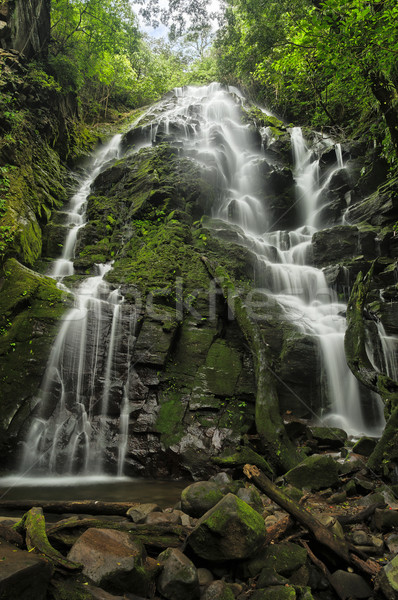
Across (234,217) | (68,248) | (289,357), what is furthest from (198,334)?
(234,217)

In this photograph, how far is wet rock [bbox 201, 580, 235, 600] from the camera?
2.12 meters

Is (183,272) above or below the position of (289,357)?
above

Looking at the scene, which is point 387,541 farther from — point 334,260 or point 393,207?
point 393,207

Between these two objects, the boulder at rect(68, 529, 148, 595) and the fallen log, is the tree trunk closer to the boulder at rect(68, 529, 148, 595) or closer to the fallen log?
the fallen log

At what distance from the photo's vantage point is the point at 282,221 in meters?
16.0

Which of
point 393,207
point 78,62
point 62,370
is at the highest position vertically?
point 78,62

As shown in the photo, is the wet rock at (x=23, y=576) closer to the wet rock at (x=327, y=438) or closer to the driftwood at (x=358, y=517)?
the driftwood at (x=358, y=517)

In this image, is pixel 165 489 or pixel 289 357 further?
pixel 289 357

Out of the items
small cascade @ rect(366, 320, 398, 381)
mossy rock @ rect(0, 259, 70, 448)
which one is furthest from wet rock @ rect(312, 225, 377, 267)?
mossy rock @ rect(0, 259, 70, 448)

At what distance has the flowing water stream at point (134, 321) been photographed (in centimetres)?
572

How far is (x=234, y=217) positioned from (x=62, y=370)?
11.3 meters

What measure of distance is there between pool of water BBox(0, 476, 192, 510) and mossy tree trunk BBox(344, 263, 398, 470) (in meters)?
3.10

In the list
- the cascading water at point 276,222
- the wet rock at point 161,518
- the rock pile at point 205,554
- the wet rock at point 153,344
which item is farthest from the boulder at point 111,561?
the cascading water at point 276,222

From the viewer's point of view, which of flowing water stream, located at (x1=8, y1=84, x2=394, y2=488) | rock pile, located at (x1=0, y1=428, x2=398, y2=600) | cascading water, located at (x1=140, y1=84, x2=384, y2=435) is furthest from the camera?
cascading water, located at (x1=140, y1=84, x2=384, y2=435)
